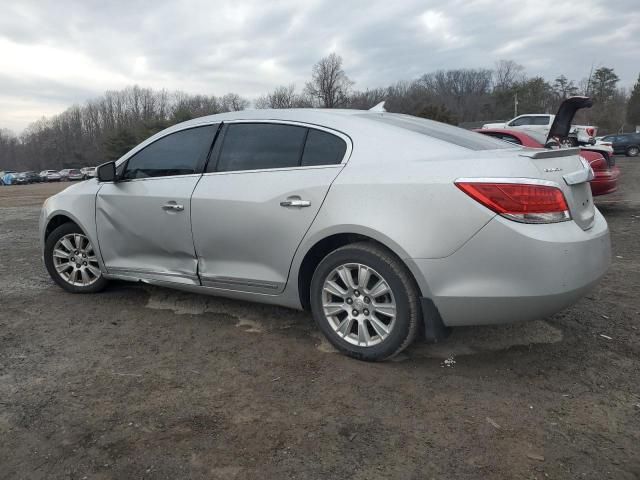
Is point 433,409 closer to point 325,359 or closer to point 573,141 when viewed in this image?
point 325,359

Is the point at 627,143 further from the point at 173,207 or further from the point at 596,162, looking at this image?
the point at 173,207

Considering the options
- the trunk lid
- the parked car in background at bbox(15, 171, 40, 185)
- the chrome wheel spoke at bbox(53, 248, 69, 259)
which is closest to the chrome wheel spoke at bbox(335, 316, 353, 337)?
the trunk lid

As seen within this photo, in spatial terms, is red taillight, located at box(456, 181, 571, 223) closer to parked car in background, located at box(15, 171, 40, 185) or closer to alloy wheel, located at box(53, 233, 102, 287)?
alloy wheel, located at box(53, 233, 102, 287)

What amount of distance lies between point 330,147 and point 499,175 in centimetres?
108

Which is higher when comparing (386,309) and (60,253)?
(60,253)

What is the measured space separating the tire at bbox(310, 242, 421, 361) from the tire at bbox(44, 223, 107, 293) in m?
2.36

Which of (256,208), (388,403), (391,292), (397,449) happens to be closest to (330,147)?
(256,208)

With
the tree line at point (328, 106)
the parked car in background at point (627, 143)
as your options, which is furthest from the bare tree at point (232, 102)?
the parked car in background at point (627, 143)

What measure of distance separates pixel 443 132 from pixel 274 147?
1143mm

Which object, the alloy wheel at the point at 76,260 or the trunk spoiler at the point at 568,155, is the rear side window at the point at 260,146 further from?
the alloy wheel at the point at 76,260

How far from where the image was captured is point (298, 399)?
2.74 m

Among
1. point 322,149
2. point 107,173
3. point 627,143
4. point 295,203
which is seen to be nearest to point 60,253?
point 107,173

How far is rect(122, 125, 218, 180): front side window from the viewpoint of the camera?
3930 millimetres

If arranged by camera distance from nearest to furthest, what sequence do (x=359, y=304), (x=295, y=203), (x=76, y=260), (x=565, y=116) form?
(x=359, y=304) < (x=295, y=203) < (x=76, y=260) < (x=565, y=116)
